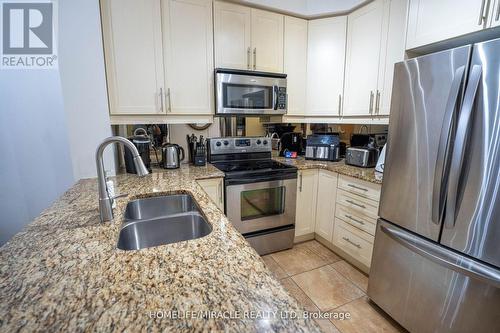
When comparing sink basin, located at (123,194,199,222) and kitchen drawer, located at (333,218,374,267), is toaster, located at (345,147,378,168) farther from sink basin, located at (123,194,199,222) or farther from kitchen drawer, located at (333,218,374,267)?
sink basin, located at (123,194,199,222)

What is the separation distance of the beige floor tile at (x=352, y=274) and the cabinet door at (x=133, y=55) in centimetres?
224

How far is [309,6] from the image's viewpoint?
232cm

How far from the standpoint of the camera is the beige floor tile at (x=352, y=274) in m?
1.95

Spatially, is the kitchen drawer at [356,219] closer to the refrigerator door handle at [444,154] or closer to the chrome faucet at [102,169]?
the refrigerator door handle at [444,154]

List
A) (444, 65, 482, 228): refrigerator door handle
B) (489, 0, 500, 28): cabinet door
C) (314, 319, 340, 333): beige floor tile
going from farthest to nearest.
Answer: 1. (314, 319, 340, 333): beige floor tile
2. (489, 0, 500, 28): cabinet door
3. (444, 65, 482, 228): refrigerator door handle

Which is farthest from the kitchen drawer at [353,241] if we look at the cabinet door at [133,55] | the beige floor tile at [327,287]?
the cabinet door at [133,55]

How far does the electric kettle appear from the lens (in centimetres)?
210

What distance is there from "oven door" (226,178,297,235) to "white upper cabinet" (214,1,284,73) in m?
1.18

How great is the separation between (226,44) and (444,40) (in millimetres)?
1644

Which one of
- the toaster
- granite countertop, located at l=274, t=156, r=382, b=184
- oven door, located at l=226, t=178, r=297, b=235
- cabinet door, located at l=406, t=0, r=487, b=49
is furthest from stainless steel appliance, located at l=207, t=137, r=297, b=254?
cabinet door, located at l=406, t=0, r=487, b=49

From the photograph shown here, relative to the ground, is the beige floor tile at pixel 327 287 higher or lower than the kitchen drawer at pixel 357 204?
lower

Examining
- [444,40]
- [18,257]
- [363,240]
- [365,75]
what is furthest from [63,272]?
[365,75]

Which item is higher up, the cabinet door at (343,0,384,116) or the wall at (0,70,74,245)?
the cabinet door at (343,0,384,116)

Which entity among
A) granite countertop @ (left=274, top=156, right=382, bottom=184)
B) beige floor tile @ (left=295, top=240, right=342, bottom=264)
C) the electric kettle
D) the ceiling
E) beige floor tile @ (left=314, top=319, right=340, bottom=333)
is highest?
the ceiling
